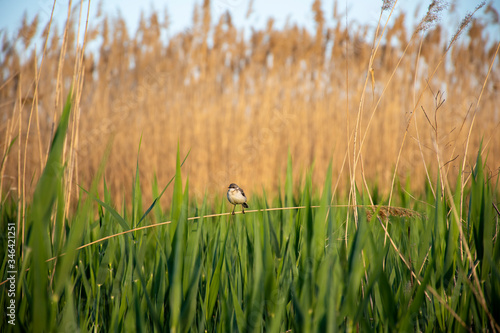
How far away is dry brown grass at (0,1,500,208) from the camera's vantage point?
345cm

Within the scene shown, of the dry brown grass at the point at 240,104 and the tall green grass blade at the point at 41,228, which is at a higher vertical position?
the dry brown grass at the point at 240,104

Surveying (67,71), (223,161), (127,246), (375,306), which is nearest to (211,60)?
(223,161)

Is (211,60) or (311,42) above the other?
(311,42)

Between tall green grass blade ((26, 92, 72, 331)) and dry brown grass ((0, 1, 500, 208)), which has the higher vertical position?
dry brown grass ((0, 1, 500, 208))

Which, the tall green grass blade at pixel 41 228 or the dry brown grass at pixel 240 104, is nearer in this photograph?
the tall green grass blade at pixel 41 228

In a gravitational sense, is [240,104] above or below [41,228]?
above

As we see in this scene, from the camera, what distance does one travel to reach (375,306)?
871 millimetres

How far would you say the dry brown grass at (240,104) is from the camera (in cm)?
345

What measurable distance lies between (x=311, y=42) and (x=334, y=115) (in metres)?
1.03

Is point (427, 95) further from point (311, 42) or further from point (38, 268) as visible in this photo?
point (38, 268)

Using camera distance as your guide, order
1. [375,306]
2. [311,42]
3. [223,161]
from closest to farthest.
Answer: [375,306] → [223,161] → [311,42]

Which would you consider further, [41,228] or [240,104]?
[240,104]

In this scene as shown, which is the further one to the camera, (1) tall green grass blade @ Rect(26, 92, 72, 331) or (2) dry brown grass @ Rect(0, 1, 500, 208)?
(2) dry brown grass @ Rect(0, 1, 500, 208)

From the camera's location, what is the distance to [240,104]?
3.69 meters
